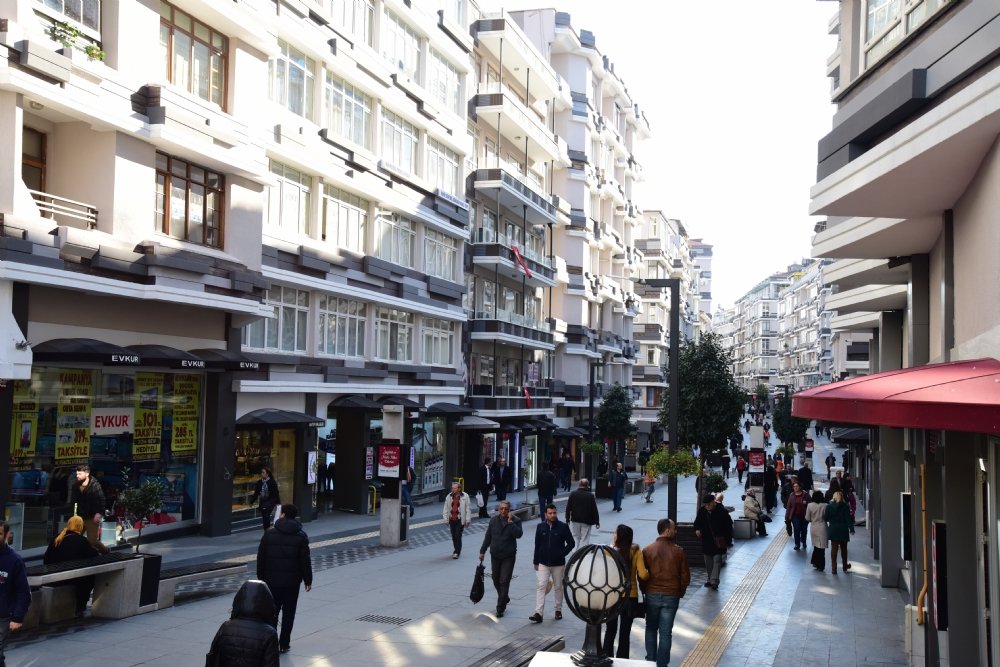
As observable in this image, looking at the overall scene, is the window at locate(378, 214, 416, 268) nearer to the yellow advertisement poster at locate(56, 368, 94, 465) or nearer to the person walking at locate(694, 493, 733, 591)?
the yellow advertisement poster at locate(56, 368, 94, 465)

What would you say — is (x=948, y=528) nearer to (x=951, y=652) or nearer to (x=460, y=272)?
(x=951, y=652)

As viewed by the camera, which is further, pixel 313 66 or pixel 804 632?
pixel 313 66

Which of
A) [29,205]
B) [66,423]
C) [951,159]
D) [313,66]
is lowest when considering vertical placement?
[66,423]

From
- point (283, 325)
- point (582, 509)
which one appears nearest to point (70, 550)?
point (582, 509)

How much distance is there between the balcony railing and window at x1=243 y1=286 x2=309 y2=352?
599cm

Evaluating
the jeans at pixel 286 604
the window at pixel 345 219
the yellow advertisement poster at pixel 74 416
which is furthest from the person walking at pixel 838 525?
the window at pixel 345 219

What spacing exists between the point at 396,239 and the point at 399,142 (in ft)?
10.7

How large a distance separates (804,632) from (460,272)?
24378 millimetres

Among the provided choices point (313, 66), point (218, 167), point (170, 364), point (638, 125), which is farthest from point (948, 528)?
point (638, 125)

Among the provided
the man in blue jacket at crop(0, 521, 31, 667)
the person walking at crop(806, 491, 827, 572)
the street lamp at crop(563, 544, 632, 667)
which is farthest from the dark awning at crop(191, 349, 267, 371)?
the street lamp at crop(563, 544, 632, 667)

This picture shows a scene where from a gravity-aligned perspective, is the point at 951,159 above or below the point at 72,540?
above

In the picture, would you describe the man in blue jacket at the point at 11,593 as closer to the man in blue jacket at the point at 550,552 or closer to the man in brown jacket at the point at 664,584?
the man in brown jacket at the point at 664,584

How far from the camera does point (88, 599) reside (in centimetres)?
1227

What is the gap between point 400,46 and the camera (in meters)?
31.1
